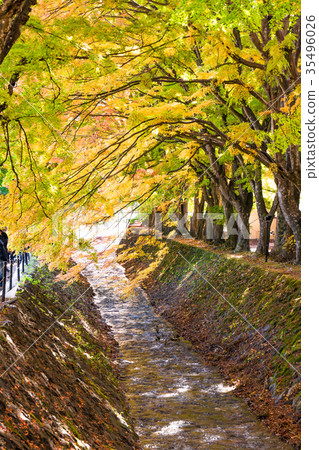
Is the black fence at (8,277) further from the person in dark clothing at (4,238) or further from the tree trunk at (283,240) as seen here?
the tree trunk at (283,240)

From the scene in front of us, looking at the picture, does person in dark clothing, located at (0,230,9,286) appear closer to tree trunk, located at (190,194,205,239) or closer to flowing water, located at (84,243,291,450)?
flowing water, located at (84,243,291,450)

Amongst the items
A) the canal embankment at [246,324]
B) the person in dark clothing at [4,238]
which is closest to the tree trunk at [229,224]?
the canal embankment at [246,324]

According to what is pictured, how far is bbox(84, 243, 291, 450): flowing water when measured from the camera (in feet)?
28.1

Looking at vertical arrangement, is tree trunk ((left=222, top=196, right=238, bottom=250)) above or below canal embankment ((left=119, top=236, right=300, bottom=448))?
above

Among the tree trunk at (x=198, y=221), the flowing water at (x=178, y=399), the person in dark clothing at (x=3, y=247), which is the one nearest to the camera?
the flowing water at (x=178, y=399)

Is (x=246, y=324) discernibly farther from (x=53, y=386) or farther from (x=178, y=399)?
(x=53, y=386)

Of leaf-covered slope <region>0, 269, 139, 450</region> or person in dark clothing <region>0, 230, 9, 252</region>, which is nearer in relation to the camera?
leaf-covered slope <region>0, 269, 139, 450</region>

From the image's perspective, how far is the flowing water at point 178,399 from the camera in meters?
8.57

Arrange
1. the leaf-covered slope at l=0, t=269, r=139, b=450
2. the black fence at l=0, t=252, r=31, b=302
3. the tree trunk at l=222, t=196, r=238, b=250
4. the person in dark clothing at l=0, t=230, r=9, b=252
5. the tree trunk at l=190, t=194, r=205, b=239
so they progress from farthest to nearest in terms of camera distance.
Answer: the tree trunk at l=190, t=194, r=205, b=239, the tree trunk at l=222, t=196, r=238, b=250, the person in dark clothing at l=0, t=230, r=9, b=252, the black fence at l=0, t=252, r=31, b=302, the leaf-covered slope at l=0, t=269, r=139, b=450

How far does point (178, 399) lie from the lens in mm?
10586

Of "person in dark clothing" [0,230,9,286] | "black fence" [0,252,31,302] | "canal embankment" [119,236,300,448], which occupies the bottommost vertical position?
"canal embankment" [119,236,300,448]

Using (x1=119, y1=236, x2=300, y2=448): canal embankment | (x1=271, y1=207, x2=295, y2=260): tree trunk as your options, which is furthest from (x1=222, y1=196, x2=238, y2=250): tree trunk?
(x1=271, y1=207, x2=295, y2=260): tree trunk

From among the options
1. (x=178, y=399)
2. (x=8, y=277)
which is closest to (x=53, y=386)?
(x=178, y=399)

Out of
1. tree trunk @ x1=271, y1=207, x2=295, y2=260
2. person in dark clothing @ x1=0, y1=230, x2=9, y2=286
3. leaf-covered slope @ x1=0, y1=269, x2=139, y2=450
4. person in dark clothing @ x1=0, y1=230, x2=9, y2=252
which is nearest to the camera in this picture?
leaf-covered slope @ x1=0, y1=269, x2=139, y2=450
